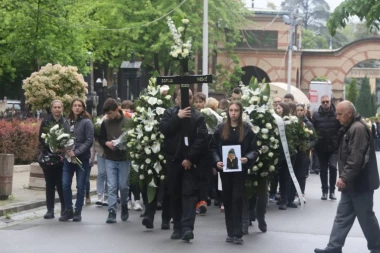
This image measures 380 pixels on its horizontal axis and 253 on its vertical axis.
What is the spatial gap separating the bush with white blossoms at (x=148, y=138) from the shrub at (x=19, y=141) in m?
9.42

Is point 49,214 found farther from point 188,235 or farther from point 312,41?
point 312,41

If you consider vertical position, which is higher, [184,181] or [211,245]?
[184,181]

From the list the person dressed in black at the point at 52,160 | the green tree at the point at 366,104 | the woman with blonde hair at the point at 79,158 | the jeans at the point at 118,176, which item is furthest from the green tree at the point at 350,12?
the green tree at the point at 366,104

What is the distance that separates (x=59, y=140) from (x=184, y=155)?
251cm

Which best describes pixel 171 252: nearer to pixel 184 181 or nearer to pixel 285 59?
pixel 184 181

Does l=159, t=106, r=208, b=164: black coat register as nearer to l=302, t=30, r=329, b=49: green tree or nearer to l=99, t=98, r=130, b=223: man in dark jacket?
l=99, t=98, r=130, b=223: man in dark jacket

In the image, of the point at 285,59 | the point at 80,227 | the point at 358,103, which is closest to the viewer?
the point at 80,227

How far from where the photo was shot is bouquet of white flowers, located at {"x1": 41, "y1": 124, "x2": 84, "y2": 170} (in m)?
A: 13.7

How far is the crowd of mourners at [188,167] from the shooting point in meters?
12.0

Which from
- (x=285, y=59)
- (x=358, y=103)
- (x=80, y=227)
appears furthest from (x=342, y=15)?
(x=358, y=103)

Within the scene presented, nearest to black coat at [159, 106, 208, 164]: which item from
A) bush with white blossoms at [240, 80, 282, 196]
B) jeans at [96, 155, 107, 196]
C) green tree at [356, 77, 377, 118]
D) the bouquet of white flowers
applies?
bush with white blossoms at [240, 80, 282, 196]

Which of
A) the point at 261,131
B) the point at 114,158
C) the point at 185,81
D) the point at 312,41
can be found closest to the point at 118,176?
the point at 114,158

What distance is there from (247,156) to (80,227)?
9.78 ft

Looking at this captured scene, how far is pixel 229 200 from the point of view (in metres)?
12.0
